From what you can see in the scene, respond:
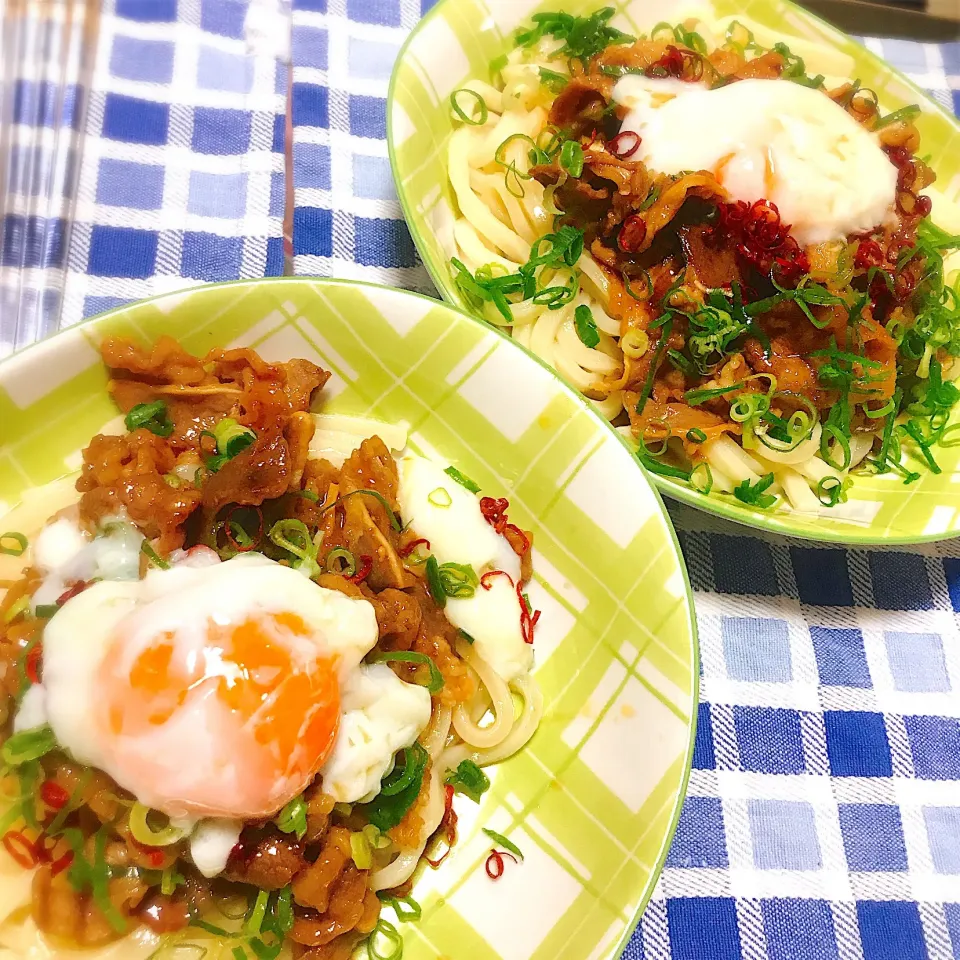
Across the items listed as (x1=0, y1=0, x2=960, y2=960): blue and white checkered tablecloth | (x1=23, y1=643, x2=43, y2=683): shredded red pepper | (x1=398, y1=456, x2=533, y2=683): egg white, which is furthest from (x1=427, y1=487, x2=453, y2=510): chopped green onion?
(x1=23, y1=643, x2=43, y2=683): shredded red pepper

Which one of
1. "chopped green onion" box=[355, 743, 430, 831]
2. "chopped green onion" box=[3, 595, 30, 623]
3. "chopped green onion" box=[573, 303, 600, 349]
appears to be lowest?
"chopped green onion" box=[355, 743, 430, 831]

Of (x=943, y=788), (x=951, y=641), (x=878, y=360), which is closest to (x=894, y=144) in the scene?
(x=878, y=360)

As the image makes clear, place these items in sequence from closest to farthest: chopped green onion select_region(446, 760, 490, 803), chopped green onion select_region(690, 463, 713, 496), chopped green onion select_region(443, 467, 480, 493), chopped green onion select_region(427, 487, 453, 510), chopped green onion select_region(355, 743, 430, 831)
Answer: chopped green onion select_region(355, 743, 430, 831) → chopped green onion select_region(446, 760, 490, 803) → chopped green onion select_region(427, 487, 453, 510) → chopped green onion select_region(443, 467, 480, 493) → chopped green onion select_region(690, 463, 713, 496)

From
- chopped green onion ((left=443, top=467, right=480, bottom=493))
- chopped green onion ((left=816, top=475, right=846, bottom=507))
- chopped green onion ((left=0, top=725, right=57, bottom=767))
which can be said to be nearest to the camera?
chopped green onion ((left=0, top=725, right=57, bottom=767))

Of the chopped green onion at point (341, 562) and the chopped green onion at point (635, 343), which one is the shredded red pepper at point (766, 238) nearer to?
the chopped green onion at point (635, 343)

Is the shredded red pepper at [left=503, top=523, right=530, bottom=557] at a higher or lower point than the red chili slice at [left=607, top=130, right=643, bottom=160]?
lower

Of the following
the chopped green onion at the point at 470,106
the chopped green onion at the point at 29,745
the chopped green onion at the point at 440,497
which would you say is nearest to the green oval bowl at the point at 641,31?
the chopped green onion at the point at 470,106

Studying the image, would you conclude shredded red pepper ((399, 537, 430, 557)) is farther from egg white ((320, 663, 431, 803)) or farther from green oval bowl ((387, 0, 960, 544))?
green oval bowl ((387, 0, 960, 544))

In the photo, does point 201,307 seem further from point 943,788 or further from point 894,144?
point 943,788
